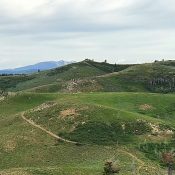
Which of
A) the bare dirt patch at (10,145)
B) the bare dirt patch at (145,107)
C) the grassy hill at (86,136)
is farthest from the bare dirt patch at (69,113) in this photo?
the bare dirt patch at (145,107)

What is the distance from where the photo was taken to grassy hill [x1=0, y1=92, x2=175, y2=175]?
66.9 m

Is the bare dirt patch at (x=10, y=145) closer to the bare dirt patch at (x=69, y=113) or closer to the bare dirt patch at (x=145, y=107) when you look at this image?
the bare dirt patch at (x=69, y=113)

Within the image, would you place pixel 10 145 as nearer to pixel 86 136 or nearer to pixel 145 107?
pixel 86 136

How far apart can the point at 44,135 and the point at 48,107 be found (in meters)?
15.0

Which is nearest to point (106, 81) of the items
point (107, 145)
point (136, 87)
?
point (136, 87)

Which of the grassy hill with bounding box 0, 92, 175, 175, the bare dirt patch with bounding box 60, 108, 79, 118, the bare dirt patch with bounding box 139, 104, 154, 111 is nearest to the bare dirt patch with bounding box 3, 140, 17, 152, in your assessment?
the grassy hill with bounding box 0, 92, 175, 175

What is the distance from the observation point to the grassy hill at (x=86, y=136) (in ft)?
219

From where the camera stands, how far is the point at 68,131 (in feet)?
270

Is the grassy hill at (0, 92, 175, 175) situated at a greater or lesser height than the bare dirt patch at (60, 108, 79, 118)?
lesser

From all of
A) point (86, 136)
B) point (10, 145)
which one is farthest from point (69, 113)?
point (10, 145)

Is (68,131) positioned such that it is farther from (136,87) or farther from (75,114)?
(136,87)

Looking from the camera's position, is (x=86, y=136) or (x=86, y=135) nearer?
(x=86, y=136)

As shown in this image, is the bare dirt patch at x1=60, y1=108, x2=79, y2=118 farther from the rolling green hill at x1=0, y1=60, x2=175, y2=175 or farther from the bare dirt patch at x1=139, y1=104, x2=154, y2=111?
the bare dirt patch at x1=139, y1=104, x2=154, y2=111

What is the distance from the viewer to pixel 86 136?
3157 inches
